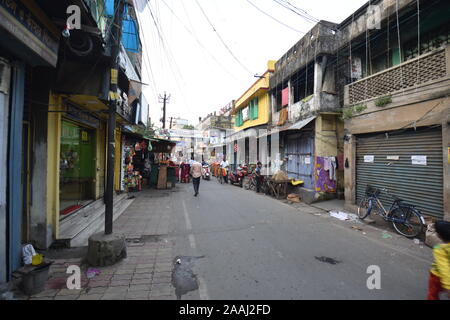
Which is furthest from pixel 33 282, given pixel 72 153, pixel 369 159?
pixel 369 159

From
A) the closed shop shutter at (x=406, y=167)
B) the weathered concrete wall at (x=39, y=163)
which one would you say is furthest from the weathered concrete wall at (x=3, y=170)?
the closed shop shutter at (x=406, y=167)

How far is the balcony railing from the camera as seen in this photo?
593cm

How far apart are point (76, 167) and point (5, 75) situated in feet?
16.0

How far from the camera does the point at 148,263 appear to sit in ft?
13.6

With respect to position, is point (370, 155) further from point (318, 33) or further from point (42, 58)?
point (42, 58)

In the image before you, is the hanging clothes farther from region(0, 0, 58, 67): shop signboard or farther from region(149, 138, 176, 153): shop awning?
region(149, 138, 176, 153): shop awning

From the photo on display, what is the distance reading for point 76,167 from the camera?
7656 millimetres

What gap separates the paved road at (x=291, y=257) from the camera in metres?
3.27

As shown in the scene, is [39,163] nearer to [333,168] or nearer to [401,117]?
[401,117]

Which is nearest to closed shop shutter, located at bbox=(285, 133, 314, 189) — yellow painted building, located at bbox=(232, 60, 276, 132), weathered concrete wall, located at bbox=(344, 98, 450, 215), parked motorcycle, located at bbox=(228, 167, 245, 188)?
weathered concrete wall, located at bbox=(344, 98, 450, 215)

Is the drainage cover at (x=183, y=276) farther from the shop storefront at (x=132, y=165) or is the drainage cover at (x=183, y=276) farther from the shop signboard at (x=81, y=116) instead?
the shop storefront at (x=132, y=165)

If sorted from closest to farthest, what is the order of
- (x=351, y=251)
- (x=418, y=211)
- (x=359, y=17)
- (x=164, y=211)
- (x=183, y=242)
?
1. (x=351, y=251)
2. (x=183, y=242)
3. (x=418, y=211)
4. (x=164, y=211)
5. (x=359, y=17)

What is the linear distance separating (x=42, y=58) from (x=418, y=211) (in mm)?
8857
